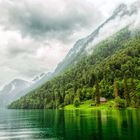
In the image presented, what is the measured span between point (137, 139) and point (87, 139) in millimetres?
12095

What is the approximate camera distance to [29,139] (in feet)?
288

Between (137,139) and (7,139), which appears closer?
(137,139)

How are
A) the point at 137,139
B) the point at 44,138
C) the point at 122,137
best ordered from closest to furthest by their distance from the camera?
the point at 137,139, the point at 122,137, the point at 44,138

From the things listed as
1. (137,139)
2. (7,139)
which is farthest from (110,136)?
(7,139)

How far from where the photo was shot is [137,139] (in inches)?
2640

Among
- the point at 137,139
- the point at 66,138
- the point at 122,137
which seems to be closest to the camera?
the point at 137,139

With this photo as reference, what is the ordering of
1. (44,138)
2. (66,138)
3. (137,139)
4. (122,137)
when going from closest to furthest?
(137,139) < (122,137) < (66,138) < (44,138)

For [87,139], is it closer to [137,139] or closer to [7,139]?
[137,139]

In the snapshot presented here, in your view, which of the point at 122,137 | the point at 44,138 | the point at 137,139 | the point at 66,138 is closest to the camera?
the point at 137,139

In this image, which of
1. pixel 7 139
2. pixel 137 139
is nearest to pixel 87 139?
pixel 137 139

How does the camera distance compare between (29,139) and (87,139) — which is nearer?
(87,139)

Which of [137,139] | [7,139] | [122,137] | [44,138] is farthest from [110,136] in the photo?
[7,139]

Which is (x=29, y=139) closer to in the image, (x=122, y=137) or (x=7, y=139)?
(x=7, y=139)

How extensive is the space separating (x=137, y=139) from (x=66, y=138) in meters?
19.8
